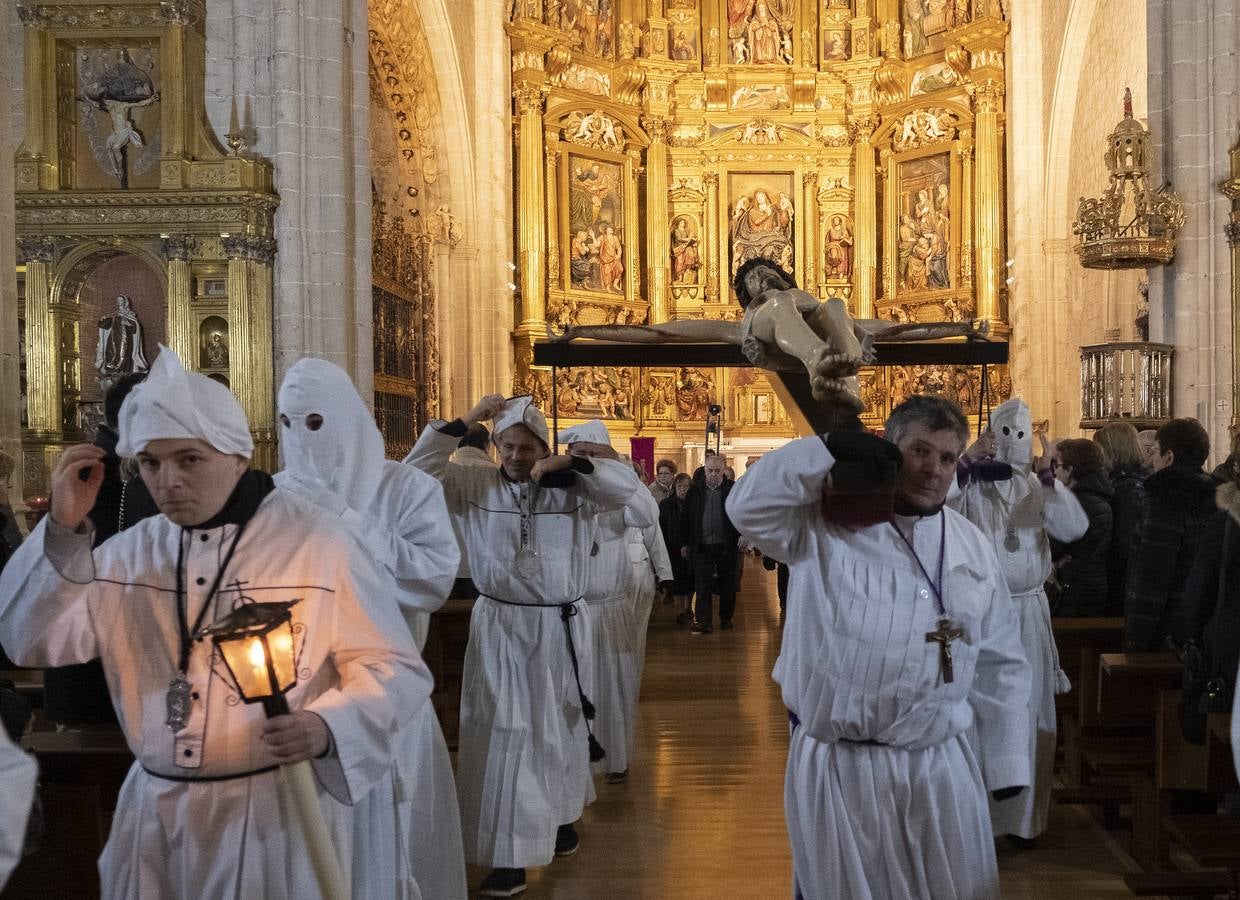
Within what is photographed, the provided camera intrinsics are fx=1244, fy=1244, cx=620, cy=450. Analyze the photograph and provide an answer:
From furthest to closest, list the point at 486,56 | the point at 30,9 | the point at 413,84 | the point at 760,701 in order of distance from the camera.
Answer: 1. the point at 486,56
2. the point at 413,84
3. the point at 30,9
4. the point at 760,701

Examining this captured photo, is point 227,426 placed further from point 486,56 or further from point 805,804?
point 486,56

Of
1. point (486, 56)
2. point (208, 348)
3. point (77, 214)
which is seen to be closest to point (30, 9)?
point (77, 214)

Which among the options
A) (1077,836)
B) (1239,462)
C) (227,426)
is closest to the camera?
(227,426)

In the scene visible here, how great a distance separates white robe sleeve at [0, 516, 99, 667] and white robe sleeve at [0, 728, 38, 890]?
28.3 inches

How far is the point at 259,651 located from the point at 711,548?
34.4 ft

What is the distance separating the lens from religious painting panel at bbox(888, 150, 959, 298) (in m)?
22.1

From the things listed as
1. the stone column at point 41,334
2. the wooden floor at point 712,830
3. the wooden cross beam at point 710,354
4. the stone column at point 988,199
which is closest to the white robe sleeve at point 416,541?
the wooden cross beam at point 710,354

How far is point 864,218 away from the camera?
75.4 feet

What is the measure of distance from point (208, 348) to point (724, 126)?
45.1ft

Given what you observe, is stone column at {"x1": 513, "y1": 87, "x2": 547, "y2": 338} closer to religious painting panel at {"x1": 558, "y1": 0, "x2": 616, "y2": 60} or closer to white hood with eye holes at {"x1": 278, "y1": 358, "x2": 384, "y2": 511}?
religious painting panel at {"x1": 558, "y1": 0, "x2": 616, "y2": 60}

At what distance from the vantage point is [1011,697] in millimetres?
3223

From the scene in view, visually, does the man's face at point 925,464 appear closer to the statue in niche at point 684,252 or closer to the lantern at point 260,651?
the lantern at point 260,651

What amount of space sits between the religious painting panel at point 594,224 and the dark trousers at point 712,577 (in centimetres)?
1023

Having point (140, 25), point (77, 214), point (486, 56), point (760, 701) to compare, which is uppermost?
point (486, 56)
